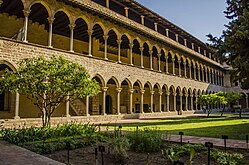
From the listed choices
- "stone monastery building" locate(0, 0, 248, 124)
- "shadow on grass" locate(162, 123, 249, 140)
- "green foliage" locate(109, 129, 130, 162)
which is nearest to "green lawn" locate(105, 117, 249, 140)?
"shadow on grass" locate(162, 123, 249, 140)

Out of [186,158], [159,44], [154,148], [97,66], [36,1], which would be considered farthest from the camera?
Result: [159,44]

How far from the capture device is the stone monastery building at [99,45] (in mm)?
17016

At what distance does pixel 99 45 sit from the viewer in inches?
1024

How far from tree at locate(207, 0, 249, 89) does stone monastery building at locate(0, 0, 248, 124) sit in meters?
10.9

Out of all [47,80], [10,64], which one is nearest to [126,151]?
[47,80]

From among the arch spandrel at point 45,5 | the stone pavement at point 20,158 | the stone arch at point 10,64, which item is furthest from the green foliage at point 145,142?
the arch spandrel at point 45,5

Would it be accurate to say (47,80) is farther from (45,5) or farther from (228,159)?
(45,5)

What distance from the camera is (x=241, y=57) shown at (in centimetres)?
980

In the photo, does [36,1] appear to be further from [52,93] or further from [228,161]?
[228,161]

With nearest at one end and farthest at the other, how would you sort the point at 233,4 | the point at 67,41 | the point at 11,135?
1. the point at 11,135
2. the point at 233,4
3. the point at 67,41

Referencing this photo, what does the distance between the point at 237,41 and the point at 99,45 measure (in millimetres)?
18341

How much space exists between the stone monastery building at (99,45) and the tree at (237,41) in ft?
35.7

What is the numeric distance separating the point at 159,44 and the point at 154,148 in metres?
22.7

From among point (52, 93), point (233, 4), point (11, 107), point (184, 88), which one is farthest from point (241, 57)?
point (184, 88)
